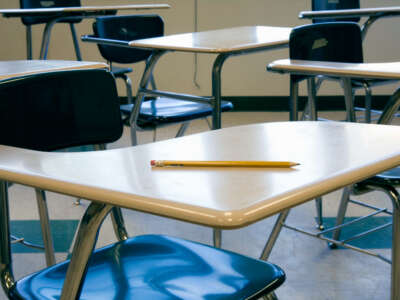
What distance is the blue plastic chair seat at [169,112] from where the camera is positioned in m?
2.75

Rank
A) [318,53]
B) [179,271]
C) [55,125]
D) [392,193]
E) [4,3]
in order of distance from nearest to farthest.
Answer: [179,271] → [55,125] → [392,193] → [318,53] → [4,3]

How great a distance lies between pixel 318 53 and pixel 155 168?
5.59ft

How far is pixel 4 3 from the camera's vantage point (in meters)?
5.08

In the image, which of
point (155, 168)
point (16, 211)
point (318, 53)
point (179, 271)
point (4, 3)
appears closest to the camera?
point (155, 168)

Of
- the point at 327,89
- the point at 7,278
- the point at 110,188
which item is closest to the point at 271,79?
the point at 327,89

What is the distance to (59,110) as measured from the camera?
142 centimetres

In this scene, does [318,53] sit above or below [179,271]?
above

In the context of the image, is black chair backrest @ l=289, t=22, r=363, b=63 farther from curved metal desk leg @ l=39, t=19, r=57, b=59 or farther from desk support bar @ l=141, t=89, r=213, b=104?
curved metal desk leg @ l=39, t=19, r=57, b=59

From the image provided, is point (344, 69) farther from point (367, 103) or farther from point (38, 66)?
point (38, 66)

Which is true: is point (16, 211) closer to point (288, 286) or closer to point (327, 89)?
point (288, 286)

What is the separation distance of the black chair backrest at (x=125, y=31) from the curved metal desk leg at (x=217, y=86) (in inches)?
40.8

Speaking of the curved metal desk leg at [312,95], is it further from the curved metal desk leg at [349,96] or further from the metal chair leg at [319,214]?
the metal chair leg at [319,214]

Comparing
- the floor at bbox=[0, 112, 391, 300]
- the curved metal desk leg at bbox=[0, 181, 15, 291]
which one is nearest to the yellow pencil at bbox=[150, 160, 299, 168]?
the curved metal desk leg at bbox=[0, 181, 15, 291]

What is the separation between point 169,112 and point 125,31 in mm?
781
